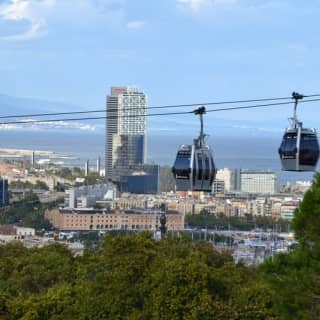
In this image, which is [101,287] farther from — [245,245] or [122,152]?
[122,152]

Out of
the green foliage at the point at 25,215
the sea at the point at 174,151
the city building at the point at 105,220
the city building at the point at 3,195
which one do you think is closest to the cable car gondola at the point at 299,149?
the sea at the point at 174,151

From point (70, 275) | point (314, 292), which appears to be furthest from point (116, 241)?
point (314, 292)

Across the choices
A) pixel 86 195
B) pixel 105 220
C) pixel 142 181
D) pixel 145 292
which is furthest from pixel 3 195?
pixel 145 292

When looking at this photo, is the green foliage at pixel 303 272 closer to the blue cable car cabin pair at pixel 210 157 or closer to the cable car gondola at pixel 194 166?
the blue cable car cabin pair at pixel 210 157

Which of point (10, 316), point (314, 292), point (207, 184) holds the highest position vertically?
point (207, 184)

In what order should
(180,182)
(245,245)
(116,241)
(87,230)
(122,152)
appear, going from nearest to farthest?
(180,182) < (116,241) < (245,245) < (87,230) < (122,152)
